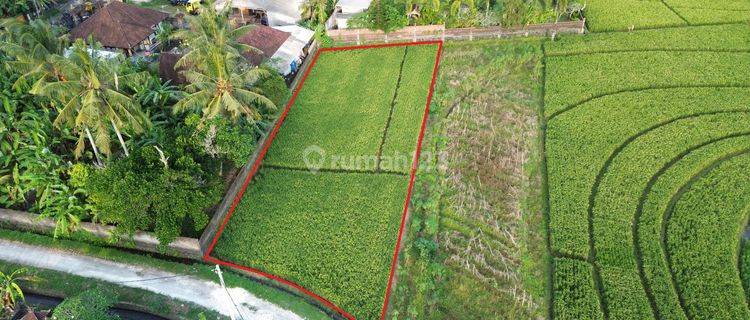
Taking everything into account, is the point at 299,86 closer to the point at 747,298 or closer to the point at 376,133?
the point at 376,133

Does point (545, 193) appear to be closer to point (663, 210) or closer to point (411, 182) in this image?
point (663, 210)

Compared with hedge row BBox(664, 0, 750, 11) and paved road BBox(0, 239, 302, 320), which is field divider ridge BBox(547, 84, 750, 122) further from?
paved road BBox(0, 239, 302, 320)

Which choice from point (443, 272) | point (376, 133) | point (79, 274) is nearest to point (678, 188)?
point (443, 272)

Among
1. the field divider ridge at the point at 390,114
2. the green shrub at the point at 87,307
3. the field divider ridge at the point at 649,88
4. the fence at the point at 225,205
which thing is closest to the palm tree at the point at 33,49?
the fence at the point at 225,205

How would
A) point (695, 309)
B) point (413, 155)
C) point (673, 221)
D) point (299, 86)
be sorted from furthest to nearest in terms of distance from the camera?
point (299, 86) < point (413, 155) < point (673, 221) < point (695, 309)

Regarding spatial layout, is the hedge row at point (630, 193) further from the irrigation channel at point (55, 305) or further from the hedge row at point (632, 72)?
the irrigation channel at point (55, 305)

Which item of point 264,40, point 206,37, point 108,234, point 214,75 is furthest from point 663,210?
point 264,40

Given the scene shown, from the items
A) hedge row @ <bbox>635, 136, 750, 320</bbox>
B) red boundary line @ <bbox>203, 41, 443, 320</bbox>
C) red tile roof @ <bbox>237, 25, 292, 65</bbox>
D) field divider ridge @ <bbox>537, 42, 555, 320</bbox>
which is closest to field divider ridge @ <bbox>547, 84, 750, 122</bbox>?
field divider ridge @ <bbox>537, 42, 555, 320</bbox>
